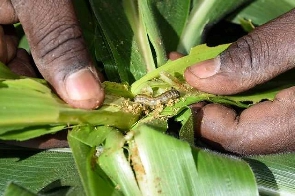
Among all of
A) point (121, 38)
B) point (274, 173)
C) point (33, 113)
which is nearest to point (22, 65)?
point (121, 38)

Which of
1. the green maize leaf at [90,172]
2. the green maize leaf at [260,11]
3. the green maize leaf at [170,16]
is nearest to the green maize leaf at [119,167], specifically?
the green maize leaf at [90,172]

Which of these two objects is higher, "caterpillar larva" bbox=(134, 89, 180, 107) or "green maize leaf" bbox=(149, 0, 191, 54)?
"green maize leaf" bbox=(149, 0, 191, 54)

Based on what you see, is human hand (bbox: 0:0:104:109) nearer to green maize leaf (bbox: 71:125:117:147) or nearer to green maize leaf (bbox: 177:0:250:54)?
green maize leaf (bbox: 71:125:117:147)

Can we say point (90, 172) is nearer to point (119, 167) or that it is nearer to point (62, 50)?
point (119, 167)

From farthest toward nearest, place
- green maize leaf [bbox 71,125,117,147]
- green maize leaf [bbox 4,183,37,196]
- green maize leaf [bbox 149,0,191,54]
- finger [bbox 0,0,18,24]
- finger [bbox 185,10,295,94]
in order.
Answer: green maize leaf [bbox 149,0,191,54] → finger [bbox 0,0,18,24] → finger [bbox 185,10,295,94] → green maize leaf [bbox 71,125,117,147] → green maize leaf [bbox 4,183,37,196]

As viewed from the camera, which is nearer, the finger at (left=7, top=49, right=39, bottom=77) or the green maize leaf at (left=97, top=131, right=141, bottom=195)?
the green maize leaf at (left=97, top=131, right=141, bottom=195)

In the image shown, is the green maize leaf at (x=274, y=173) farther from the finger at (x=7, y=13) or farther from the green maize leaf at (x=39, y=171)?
the finger at (x=7, y=13)

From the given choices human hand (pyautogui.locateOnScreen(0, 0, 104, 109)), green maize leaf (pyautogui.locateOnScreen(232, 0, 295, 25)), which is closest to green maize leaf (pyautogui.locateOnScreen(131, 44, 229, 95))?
human hand (pyautogui.locateOnScreen(0, 0, 104, 109))
